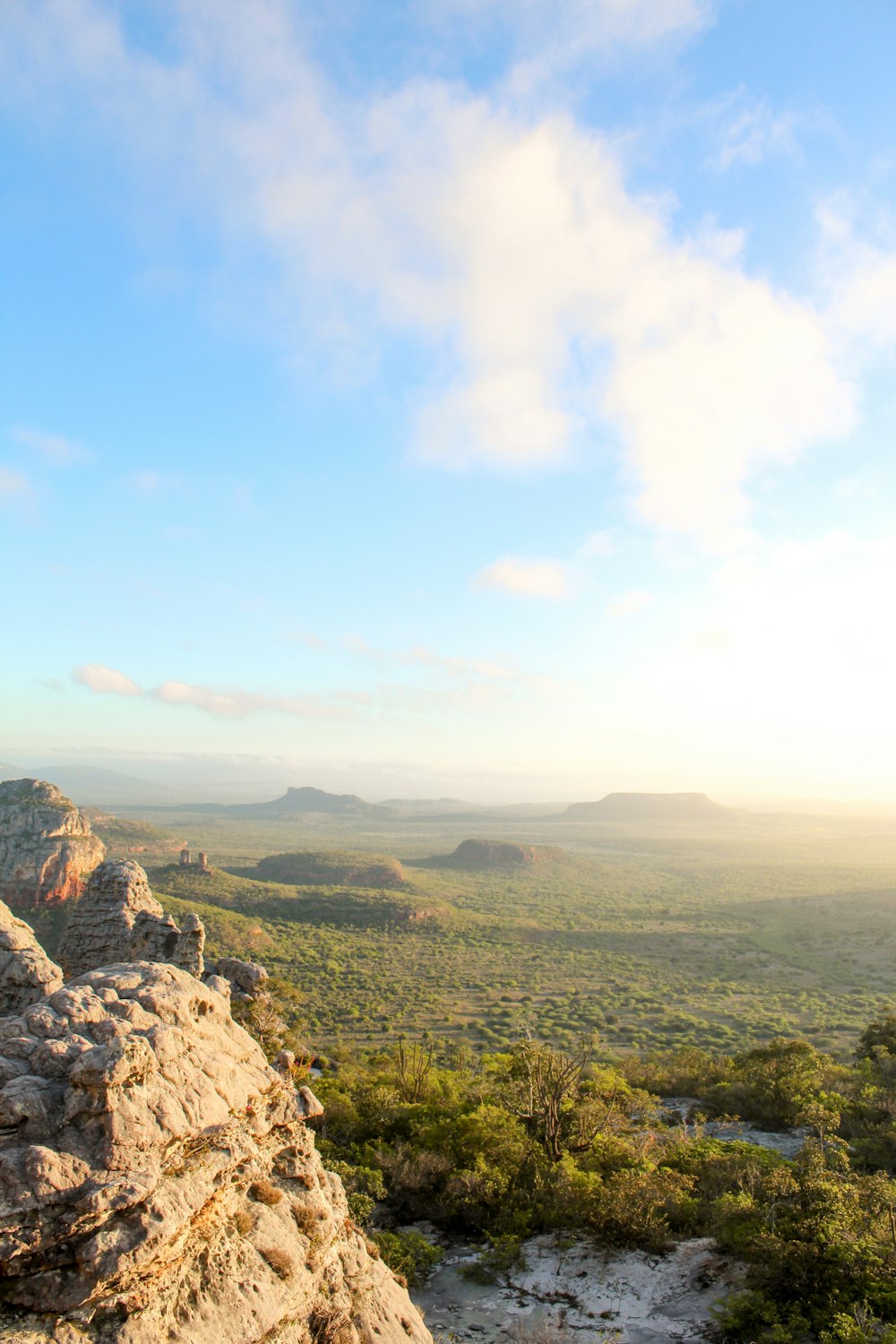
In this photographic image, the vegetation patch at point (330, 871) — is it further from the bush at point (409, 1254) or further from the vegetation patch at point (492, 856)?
the bush at point (409, 1254)

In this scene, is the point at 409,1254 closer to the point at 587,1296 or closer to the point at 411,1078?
the point at 587,1296

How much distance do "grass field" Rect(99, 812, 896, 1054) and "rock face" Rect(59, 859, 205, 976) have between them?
69.9 feet

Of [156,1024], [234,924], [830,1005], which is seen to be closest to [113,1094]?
[156,1024]

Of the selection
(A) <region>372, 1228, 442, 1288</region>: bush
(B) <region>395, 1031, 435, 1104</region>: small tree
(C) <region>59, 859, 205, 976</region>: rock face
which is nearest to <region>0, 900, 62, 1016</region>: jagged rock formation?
(C) <region>59, 859, 205, 976</region>: rock face

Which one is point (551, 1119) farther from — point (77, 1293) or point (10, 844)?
point (10, 844)

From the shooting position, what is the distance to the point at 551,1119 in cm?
1934

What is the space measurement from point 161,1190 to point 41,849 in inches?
1782

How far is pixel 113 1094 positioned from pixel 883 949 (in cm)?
7909

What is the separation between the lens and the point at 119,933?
19.1 metres

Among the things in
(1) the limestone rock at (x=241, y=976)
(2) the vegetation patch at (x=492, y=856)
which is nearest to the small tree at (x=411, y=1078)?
(1) the limestone rock at (x=241, y=976)

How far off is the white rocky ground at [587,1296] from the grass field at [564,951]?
2455 centimetres

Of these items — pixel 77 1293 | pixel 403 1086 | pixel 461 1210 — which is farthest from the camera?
pixel 403 1086

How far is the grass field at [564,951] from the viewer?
4412 cm

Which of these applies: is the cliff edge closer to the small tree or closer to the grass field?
the small tree
